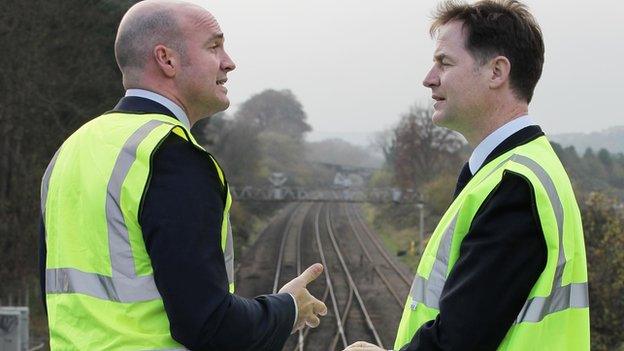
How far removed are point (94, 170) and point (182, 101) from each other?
1.32ft

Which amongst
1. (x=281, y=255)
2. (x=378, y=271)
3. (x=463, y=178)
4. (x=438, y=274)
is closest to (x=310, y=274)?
(x=438, y=274)

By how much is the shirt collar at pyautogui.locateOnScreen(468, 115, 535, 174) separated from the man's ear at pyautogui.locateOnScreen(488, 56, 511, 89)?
0.14 m

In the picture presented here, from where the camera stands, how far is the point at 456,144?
174 ft

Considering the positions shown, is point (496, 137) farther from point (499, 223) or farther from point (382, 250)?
point (382, 250)

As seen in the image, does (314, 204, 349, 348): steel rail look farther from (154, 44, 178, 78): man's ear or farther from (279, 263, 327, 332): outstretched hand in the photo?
(154, 44, 178, 78): man's ear

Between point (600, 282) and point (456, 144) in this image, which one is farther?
point (456, 144)

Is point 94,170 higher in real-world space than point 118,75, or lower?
lower

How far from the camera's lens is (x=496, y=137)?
9.07ft

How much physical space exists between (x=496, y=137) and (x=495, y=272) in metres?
0.57

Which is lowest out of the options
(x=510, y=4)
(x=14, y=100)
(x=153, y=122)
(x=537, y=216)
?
(x=537, y=216)

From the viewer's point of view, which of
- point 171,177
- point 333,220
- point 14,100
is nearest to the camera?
point 171,177

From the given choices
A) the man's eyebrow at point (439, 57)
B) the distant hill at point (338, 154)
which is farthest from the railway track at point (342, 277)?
the distant hill at point (338, 154)

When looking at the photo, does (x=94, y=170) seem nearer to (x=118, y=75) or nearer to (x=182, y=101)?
(x=182, y=101)

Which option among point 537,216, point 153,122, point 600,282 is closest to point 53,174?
point 153,122
